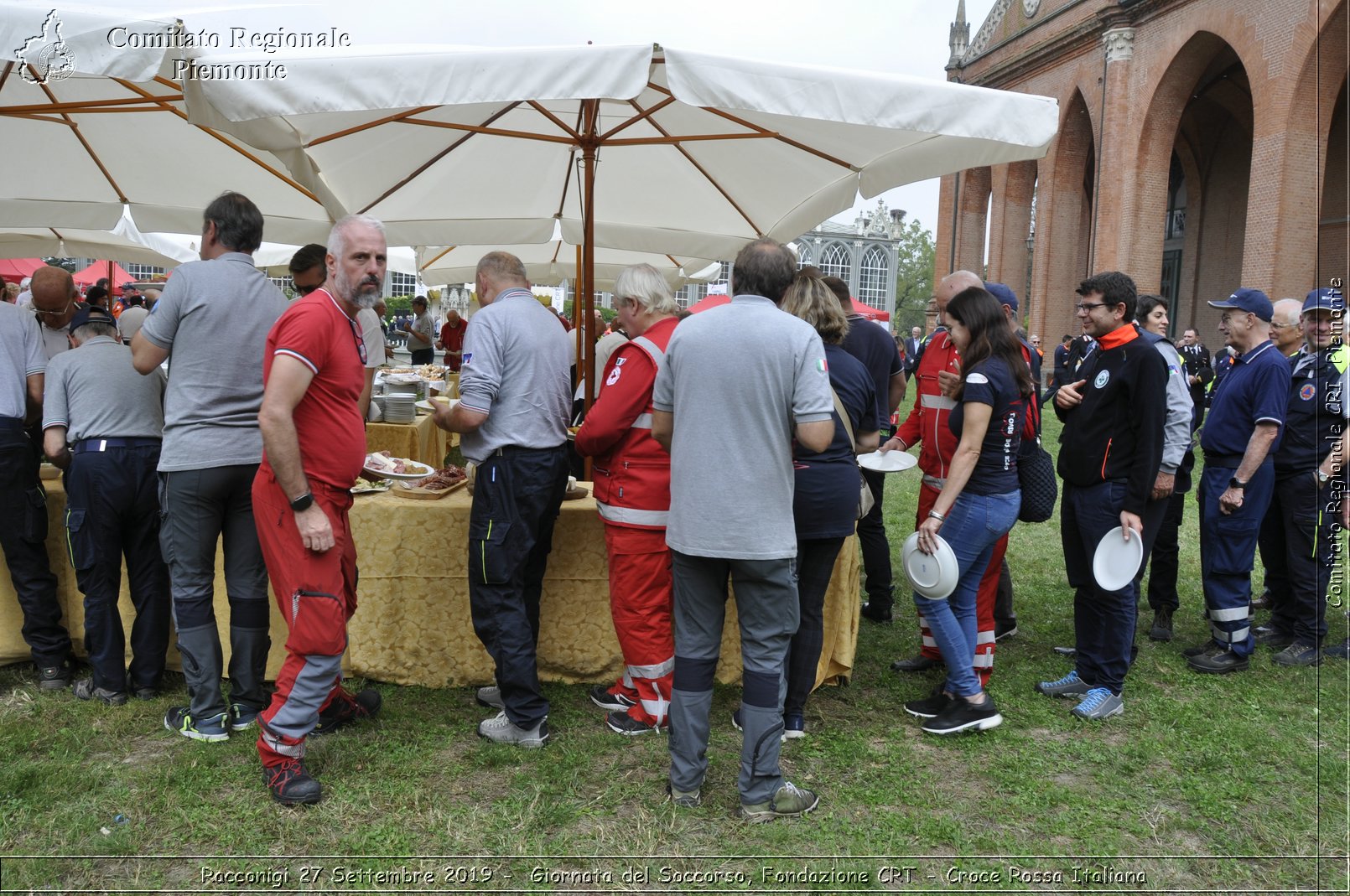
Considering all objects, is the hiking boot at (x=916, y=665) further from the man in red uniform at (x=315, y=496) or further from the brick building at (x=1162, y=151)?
the brick building at (x=1162, y=151)

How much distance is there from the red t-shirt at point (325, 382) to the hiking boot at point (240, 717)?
1.18 metres

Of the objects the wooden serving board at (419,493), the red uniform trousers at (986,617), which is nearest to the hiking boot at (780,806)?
the red uniform trousers at (986,617)

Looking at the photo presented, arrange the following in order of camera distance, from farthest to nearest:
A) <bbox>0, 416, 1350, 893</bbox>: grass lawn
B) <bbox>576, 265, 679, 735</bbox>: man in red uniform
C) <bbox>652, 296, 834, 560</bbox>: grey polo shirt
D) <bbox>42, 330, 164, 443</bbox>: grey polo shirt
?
<bbox>42, 330, 164, 443</bbox>: grey polo shirt < <bbox>576, 265, 679, 735</bbox>: man in red uniform < <bbox>652, 296, 834, 560</bbox>: grey polo shirt < <bbox>0, 416, 1350, 893</bbox>: grass lawn

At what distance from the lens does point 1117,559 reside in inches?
163

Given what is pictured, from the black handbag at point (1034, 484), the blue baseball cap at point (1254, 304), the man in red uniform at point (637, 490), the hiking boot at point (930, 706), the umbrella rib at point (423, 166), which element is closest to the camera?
the man in red uniform at point (637, 490)

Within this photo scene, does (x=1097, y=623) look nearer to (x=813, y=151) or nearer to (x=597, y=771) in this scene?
(x=597, y=771)

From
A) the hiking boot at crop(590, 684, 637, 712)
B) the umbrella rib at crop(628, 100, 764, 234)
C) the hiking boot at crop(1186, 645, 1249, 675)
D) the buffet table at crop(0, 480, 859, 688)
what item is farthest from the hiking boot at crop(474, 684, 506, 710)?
the hiking boot at crop(1186, 645, 1249, 675)

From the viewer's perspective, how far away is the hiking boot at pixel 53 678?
13.8 feet

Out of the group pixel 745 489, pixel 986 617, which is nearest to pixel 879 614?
pixel 986 617

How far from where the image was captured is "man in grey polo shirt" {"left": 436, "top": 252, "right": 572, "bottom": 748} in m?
3.60

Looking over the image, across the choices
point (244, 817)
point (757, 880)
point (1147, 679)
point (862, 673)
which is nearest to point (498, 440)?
point (244, 817)

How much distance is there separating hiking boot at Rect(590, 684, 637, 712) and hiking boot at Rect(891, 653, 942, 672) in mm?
1516

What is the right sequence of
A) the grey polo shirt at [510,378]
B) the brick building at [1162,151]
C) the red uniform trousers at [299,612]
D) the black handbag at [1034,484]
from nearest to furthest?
the red uniform trousers at [299,612] < the grey polo shirt at [510,378] < the black handbag at [1034,484] < the brick building at [1162,151]

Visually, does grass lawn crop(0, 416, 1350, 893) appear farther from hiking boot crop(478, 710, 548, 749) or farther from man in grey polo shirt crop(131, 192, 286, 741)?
man in grey polo shirt crop(131, 192, 286, 741)
